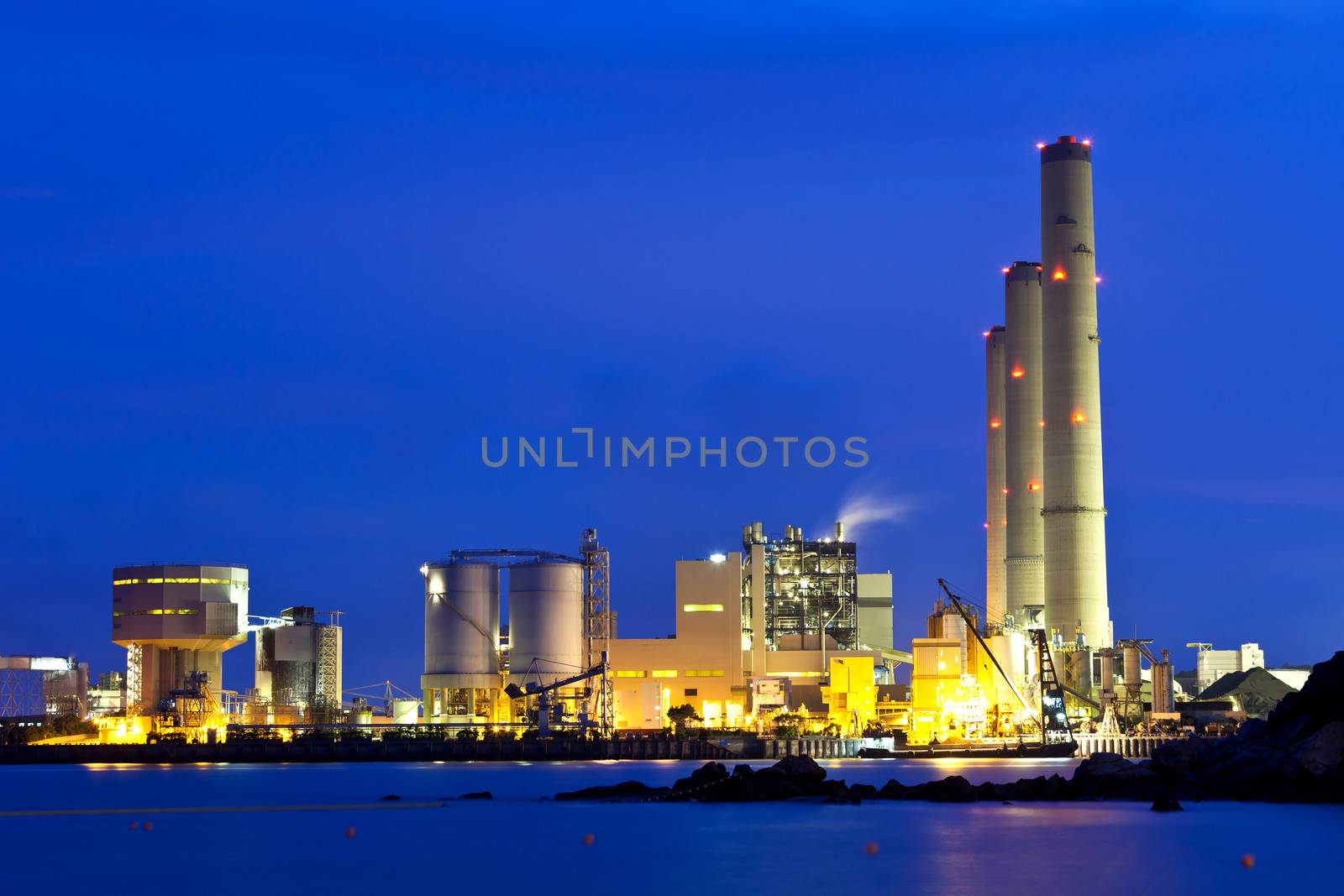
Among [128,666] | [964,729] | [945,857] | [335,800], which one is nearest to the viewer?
[945,857]

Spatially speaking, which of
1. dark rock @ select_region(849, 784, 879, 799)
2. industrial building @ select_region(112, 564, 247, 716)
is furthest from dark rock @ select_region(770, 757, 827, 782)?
industrial building @ select_region(112, 564, 247, 716)

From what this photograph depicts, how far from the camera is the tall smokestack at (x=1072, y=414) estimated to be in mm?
139875

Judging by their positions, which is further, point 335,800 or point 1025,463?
point 1025,463

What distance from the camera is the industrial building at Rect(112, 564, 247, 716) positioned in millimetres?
153875

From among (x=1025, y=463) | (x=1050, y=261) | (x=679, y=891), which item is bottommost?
(x=679, y=891)

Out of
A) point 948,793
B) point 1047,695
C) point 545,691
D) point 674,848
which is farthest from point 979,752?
point 674,848

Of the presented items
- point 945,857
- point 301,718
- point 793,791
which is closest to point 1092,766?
point 793,791

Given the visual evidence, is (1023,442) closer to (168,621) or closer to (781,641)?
(781,641)

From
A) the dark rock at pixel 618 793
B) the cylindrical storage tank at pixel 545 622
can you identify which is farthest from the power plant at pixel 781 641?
the dark rock at pixel 618 793

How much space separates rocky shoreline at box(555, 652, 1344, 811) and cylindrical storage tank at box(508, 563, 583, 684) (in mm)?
56805

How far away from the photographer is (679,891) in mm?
52469

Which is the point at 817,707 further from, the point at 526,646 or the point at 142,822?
the point at 142,822

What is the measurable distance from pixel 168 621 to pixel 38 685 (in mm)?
36211

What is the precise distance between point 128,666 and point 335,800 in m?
71.8
